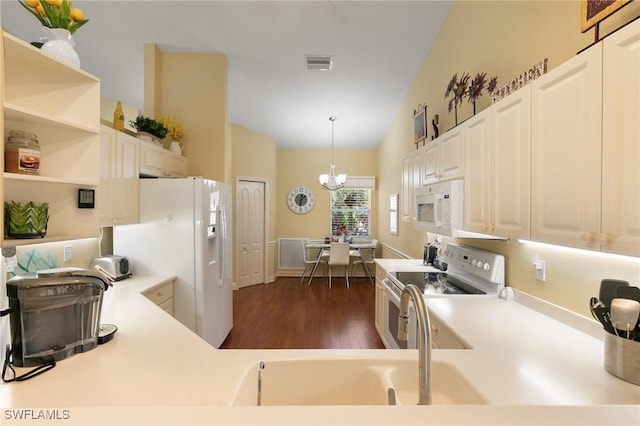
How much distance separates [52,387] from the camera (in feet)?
3.01

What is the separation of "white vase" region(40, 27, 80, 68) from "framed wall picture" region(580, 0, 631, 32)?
91.1 inches

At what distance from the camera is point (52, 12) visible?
1387mm

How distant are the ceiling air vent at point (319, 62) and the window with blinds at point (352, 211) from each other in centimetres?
321

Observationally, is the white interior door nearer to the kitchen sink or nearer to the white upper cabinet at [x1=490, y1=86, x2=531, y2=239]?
the kitchen sink

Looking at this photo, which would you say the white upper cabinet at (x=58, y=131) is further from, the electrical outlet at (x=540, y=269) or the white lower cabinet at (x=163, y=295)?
the electrical outlet at (x=540, y=269)

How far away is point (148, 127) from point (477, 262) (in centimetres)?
316

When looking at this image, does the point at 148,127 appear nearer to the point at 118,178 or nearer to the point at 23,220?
the point at 118,178

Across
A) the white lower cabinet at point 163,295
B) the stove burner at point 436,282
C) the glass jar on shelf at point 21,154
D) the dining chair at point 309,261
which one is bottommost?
the dining chair at point 309,261

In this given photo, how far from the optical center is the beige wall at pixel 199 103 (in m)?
3.29

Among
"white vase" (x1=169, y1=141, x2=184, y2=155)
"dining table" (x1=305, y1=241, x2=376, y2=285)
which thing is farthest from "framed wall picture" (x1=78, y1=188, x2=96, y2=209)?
"dining table" (x1=305, y1=241, x2=376, y2=285)

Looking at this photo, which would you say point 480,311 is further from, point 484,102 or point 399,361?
point 484,102

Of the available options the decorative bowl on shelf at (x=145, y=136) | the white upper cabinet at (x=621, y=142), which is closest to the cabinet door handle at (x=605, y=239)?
the white upper cabinet at (x=621, y=142)

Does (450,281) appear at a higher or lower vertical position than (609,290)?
lower

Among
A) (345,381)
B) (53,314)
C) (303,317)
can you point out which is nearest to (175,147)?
(53,314)
